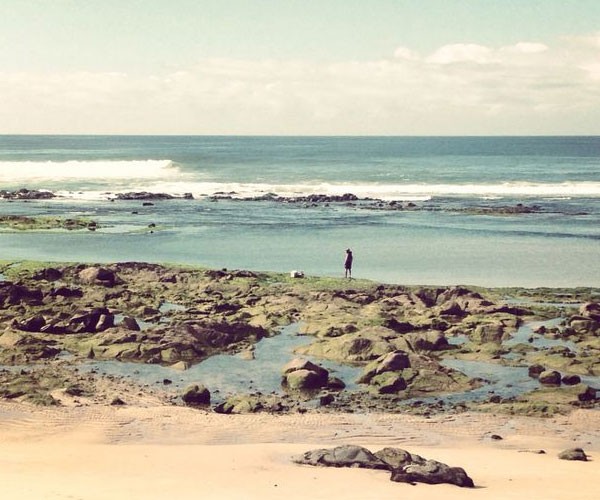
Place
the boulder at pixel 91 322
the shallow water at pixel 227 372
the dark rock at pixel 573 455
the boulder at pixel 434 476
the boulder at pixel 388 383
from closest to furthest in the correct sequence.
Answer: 1. the boulder at pixel 434 476
2. the dark rock at pixel 573 455
3. the boulder at pixel 388 383
4. the shallow water at pixel 227 372
5. the boulder at pixel 91 322

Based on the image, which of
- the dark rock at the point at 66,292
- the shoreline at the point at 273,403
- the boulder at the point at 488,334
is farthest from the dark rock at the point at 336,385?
the dark rock at the point at 66,292

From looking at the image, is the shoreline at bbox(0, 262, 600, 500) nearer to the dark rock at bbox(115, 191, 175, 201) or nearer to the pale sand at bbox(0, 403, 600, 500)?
the pale sand at bbox(0, 403, 600, 500)

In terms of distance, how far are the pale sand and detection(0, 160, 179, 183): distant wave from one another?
284ft

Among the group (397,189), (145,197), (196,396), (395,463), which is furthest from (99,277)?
(397,189)

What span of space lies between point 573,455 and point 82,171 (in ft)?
362

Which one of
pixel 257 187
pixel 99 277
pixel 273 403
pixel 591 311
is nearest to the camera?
pixel 273 403

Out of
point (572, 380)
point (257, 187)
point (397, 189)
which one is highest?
point (397, 189)

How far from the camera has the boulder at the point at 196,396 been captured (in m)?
19.5

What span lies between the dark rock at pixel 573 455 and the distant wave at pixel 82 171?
301ft

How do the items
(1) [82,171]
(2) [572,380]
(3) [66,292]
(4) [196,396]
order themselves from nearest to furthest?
(4) [196,396]
(2) [572,380]
(3) [66,292]
(1) [82,171]

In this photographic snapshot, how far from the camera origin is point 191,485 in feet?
43.7

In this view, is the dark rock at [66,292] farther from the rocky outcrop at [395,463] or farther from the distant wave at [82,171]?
the distant wave at [82,171]

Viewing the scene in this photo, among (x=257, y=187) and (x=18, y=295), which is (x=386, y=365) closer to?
(x=18, y=295)

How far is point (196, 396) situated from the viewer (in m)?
19.6
